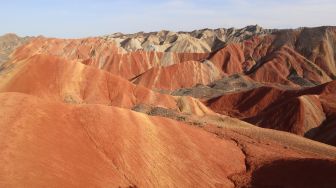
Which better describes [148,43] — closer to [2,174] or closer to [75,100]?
[75,100]

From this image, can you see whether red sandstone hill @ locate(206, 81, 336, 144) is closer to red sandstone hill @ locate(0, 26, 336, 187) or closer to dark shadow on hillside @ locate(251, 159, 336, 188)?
red sandstone hill @ locate(0, 26, 336, 187)

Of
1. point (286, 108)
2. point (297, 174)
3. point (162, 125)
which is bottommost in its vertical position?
point (286, 108)

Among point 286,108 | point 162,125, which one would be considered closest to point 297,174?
point 162,125

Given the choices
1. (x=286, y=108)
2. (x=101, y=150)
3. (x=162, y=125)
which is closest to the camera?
(x=101, y=150)

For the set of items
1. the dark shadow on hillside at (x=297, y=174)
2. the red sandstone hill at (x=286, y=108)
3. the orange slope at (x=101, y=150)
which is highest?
the orange slope at (x=101, y=150)

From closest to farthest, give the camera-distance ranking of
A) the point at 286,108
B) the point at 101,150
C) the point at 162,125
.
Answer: the point at 101,150, the point at 162,125, the point at 286,108

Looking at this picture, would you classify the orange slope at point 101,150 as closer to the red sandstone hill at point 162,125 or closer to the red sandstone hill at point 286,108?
the red sandstone hill at point 162,125

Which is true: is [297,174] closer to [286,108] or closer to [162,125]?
[162,125]

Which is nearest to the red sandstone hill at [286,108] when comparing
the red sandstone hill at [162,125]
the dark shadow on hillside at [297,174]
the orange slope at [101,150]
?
the red sandstone hill at [162,125]

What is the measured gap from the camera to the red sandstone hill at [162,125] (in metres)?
28.3

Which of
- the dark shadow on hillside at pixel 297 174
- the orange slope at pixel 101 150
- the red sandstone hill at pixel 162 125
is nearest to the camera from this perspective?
the orange slope at pixel 101 150

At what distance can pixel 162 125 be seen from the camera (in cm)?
3575

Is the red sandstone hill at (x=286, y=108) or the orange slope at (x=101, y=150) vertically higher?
the orange slope at (x=101, y=150)

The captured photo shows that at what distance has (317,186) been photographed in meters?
29.9
